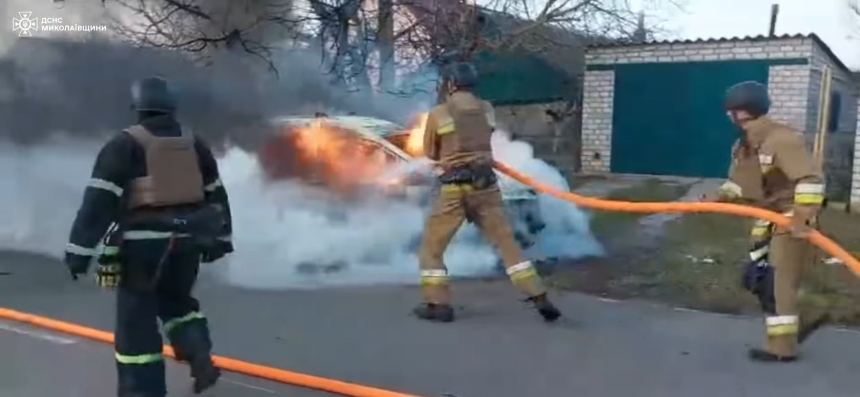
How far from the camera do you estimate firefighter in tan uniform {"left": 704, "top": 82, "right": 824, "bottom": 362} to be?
5008 mm

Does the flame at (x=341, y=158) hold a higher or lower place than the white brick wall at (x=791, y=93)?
lower

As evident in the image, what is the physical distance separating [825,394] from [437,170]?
2883 mm

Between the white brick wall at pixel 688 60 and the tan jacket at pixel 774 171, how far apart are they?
9.17 metres

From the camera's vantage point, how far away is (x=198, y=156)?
4.41 metres

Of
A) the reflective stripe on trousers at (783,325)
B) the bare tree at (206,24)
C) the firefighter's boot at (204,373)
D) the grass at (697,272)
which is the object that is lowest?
the grass at (697,272)

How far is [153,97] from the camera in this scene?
424 cm

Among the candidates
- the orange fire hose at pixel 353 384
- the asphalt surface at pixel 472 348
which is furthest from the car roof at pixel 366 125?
the orange fire hose at pixel 353 384

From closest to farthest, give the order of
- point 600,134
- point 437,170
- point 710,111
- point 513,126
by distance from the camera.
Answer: point 437,170
point 710,111
point 600,134
point 513,126

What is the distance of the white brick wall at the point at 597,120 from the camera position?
17000 mm

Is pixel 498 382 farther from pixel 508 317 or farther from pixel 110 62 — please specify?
pixel 110 62

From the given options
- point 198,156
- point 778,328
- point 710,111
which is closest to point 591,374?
point 778,328

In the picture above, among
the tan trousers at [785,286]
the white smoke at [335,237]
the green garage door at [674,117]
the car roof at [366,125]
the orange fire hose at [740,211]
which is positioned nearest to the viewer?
the orange fire hose at [740,211]

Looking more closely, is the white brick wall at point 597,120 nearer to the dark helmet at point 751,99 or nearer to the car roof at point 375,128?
the car roof at point 375,128

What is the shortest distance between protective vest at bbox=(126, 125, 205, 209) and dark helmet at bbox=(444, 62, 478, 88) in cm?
253
